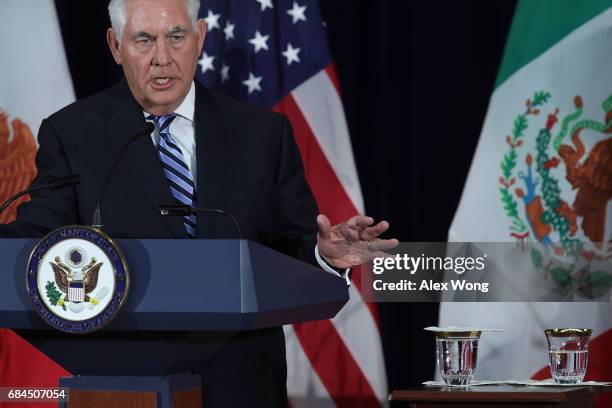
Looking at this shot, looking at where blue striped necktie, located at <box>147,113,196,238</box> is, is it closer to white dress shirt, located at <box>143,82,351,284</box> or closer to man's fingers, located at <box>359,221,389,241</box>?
white dress shirt, located at <box>143,82,351,284</box>

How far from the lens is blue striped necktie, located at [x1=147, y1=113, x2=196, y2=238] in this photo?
1.99m

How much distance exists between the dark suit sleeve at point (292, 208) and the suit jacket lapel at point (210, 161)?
181mm

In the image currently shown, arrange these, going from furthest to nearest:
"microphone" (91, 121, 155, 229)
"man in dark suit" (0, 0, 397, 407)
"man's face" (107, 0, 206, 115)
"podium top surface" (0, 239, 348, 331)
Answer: "man's face" (107, 0, 206, 115) < "man in dark suit" (0, 0, 397, 407) < "microphone" (91, 121, 155, 229) < "podium top surface" (0, 239, 348, 331)

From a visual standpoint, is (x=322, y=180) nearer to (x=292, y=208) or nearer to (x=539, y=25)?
(x=539, y=25)

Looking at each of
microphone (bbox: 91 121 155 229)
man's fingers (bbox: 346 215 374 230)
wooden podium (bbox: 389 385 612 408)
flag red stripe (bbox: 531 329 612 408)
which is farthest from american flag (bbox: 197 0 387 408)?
microphone (bbox: 91 121 155 229)

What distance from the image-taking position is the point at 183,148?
2.13 m

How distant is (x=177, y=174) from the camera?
6.62ft

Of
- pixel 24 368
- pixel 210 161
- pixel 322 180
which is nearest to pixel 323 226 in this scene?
pixel 210 161

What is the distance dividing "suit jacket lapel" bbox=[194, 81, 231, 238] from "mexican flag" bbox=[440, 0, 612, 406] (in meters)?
1.47

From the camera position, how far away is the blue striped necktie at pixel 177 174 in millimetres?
1989

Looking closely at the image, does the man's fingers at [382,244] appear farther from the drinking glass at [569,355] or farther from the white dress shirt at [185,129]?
the drinking glass at [569,355]

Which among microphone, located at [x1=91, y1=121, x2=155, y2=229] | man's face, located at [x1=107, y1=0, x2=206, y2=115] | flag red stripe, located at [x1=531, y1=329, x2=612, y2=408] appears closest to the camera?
microphone, located at [x1=91, y1=121, x2=155, y2=229]

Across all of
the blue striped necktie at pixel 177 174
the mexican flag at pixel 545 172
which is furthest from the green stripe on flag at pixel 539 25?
the blue striped necktie at pixel 177 174

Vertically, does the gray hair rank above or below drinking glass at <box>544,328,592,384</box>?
above
